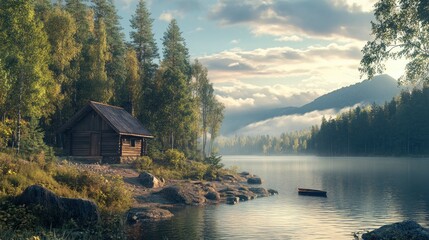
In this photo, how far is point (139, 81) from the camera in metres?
72.1

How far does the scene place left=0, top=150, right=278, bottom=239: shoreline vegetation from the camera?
2321cm

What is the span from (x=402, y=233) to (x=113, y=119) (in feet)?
120

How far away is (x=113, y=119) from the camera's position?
5269 cm

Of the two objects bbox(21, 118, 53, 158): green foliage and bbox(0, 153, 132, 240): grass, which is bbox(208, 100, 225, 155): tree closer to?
bbox(21, 118, 53, 158): green foliage

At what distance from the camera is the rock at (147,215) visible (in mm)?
30095

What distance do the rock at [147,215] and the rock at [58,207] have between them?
4.75 meters

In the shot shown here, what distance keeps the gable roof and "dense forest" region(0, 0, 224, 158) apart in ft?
12.5

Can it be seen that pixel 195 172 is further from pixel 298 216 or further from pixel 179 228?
pixel 179 228

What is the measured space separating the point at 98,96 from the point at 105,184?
103ft

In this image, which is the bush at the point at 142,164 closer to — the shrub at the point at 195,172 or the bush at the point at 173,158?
the bush at the point at 173,158

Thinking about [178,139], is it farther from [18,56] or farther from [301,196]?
[18,56]

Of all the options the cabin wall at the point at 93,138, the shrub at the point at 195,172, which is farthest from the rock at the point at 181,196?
the cabin wall at the point at 93,138

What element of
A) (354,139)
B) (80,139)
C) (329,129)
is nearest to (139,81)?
(80,139)

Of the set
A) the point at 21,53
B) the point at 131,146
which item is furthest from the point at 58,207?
the point at 131,146
